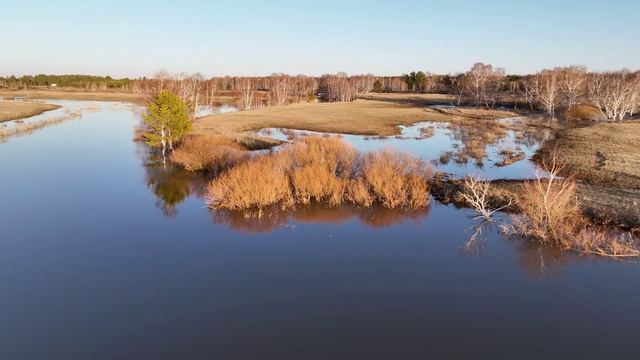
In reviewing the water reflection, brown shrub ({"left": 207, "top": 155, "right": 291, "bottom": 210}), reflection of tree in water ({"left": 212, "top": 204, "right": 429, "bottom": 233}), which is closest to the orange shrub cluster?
brown shrub ({"left": 207, "top": 155, "right": 291, "bottom": 210})

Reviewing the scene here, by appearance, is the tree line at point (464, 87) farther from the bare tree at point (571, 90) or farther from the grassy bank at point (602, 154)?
the grassy bank at point (602, 154)

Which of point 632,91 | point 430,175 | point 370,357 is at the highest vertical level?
point 632,91

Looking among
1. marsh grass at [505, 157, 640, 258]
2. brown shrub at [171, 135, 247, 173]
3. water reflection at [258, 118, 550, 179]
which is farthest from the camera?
water reflection at [258, 118, 550, 179]

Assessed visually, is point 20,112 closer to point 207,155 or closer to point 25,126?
point 25,126

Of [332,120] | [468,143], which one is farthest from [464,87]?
[468,143]

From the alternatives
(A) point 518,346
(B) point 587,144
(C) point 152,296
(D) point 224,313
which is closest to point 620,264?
(A) point 518,346

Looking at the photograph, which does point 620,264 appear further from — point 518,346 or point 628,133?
point 628,133

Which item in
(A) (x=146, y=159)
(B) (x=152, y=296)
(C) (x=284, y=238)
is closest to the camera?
(B) (x=152, y=296)

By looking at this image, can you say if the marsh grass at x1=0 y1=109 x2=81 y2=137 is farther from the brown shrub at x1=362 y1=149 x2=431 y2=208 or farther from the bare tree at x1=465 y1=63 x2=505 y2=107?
the bare tree at x1=465 y1=63 x2=505 y2=107
